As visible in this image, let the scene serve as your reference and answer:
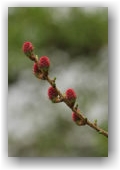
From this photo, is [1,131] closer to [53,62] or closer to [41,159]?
[41,159]

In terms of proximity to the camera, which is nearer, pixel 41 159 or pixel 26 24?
pixel 41 159

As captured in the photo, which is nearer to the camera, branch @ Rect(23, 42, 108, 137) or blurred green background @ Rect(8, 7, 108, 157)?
branch @ Rect(23, 42, 108, 137)

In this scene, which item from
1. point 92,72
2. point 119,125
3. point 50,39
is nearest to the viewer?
point 119,125

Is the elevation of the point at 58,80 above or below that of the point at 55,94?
above

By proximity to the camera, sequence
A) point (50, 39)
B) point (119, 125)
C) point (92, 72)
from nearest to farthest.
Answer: point (119, 125), point (92, 72), point (50, 39)

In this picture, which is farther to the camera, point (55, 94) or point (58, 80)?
point (58, 80)

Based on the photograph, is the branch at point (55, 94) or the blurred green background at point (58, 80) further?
the blurred green background at point (58, 80)

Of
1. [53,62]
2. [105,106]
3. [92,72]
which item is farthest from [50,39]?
[105,106]

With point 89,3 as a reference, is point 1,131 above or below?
below
